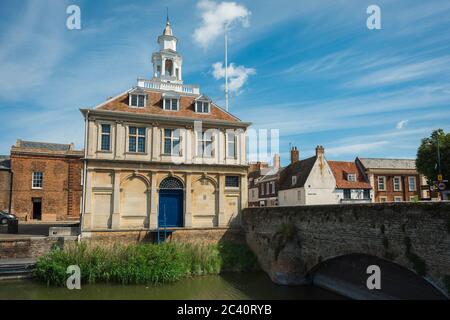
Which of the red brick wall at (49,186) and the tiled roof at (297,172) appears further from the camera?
the red brick wall at (49,186)

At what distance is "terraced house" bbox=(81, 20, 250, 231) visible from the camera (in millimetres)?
23234

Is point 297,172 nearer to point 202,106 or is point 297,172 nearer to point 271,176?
point 271,176

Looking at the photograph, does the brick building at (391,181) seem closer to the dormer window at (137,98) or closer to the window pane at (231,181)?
the window pane at (231,181)

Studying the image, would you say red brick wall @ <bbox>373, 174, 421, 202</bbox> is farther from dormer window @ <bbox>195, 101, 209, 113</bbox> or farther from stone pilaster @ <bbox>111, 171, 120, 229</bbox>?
stone pilaster @ <bbox>111, 171, 120, 229</bbox>

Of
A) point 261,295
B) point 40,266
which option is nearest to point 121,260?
point 40,266

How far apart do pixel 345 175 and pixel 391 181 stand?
5769mm

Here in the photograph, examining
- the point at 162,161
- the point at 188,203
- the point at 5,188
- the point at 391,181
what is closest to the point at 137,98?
the point at 162,161

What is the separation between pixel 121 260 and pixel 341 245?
11661 mm

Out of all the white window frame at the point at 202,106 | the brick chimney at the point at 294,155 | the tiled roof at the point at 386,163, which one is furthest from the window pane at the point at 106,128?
the tiled roof at the point at 386,163

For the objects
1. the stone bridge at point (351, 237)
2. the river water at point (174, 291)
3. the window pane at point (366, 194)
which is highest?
the window pane at point (366, 194)

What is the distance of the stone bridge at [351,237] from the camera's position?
1080 cm

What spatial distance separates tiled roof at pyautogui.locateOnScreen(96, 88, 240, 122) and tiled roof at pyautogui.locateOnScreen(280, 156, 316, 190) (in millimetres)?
11488

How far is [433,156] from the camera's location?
33344mm

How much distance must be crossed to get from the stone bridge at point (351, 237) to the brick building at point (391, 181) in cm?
2057
